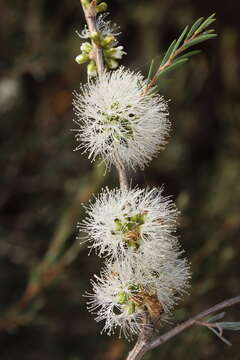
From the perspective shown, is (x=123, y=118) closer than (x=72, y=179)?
Yes

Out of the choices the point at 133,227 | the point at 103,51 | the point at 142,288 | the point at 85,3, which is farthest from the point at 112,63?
the point at 142,288

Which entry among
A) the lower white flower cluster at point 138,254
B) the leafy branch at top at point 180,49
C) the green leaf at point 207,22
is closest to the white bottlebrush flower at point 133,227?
the lower white flower cluster at point 138,254

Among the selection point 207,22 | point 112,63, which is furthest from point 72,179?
point 207,22

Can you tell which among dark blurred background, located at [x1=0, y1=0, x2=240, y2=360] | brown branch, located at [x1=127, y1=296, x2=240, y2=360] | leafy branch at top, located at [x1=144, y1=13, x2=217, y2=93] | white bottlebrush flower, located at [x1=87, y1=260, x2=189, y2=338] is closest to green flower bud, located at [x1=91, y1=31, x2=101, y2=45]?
leafy branch at top, located at [x1=144, y1=13, x2=217, y2=93]

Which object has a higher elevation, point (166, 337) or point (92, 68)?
point (92, 68)

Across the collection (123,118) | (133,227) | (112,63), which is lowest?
(133,227)

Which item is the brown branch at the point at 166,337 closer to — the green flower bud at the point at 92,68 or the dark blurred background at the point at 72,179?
the green flower bud at the point at 92,68

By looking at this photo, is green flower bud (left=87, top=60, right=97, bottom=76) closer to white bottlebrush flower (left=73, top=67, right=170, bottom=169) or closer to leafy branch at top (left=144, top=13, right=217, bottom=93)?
white bottlebrush flower (left=73, top=67, right=170, bottom=169)

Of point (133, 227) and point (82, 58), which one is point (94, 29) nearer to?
point (82, 58)
